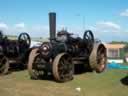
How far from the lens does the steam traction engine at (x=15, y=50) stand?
1573cm

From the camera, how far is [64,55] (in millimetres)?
12070

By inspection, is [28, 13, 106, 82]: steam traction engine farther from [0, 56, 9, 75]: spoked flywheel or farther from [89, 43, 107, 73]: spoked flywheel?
[0, 56, 9, 75]: spoked flywheel

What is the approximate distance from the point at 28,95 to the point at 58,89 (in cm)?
141

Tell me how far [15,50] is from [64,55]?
4.96 metres

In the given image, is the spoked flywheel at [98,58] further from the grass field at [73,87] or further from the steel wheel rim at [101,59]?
the grass field at [73,87]

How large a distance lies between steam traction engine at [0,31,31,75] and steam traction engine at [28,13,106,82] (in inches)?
107

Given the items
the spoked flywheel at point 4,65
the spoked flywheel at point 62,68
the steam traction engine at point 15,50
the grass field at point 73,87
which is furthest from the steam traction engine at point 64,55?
the steam traction engine at point 15,50

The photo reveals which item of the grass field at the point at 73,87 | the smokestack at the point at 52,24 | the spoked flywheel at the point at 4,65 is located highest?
the smokestack at the point at 52,24

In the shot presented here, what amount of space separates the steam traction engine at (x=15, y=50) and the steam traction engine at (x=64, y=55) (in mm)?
2707

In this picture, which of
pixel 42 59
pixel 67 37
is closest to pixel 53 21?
pixel 67 37

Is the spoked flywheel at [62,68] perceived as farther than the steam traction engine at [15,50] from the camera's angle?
No

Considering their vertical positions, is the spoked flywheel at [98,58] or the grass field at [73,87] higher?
the spoked flywheel at [98,58]

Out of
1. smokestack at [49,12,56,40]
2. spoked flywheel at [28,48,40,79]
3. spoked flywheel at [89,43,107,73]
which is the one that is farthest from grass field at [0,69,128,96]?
smokestack at [49,12,56,40]

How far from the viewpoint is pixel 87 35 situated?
14.7m
